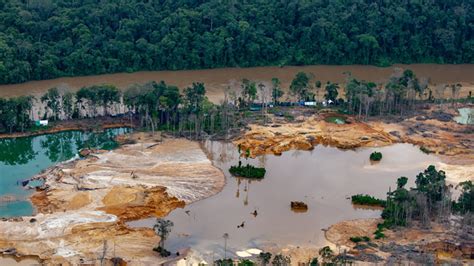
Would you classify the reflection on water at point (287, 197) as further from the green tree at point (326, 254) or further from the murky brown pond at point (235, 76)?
the murky brown pond at point (235, 76)

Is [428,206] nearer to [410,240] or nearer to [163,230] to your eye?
[410,240]

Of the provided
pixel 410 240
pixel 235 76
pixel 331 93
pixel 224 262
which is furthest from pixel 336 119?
pixel 224 262

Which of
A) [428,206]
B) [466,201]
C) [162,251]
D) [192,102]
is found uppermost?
[192,102]

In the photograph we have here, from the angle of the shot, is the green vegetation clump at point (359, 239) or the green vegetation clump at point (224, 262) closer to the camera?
the green vegetation clump at point (224, 262)

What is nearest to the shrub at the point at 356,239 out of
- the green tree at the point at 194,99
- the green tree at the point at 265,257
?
the green tree at the point at 265,257

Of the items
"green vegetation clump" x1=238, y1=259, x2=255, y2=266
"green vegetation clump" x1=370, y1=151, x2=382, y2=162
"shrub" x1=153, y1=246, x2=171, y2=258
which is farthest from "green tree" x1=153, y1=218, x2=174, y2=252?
"green vegetation clump" x1=370, y1=151, x2=382, y2=162

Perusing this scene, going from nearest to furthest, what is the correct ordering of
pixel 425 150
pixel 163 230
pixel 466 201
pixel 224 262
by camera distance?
pixel 224 262
pixel 163 230
pixel 466 201
pixel 425 150
